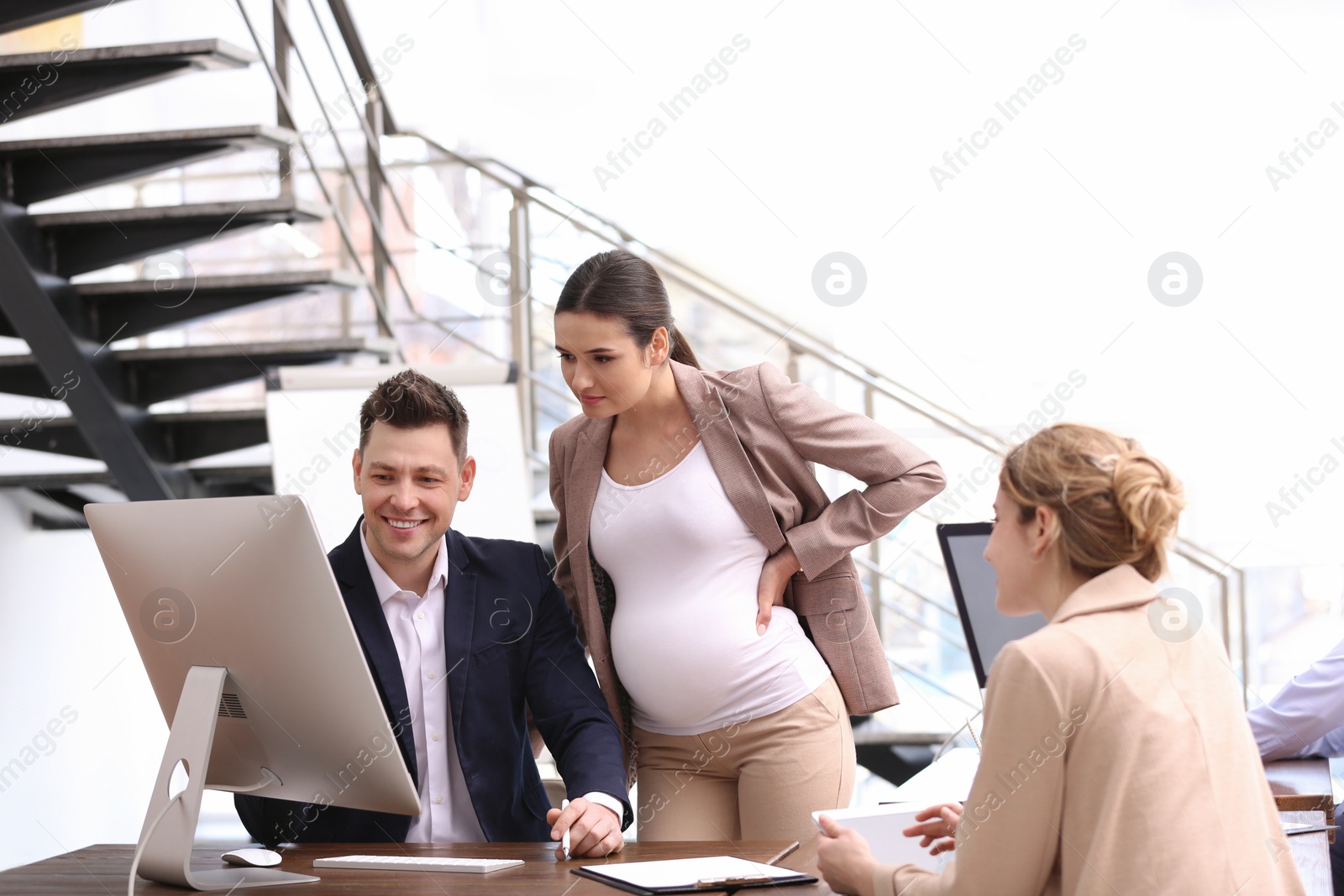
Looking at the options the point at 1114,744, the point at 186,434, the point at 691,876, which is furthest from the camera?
the point at 186,434

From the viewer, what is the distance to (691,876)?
1240mm

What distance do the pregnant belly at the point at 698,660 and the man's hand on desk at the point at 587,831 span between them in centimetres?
31

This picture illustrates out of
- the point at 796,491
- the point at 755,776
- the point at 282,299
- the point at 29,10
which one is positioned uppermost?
the point at 29,10

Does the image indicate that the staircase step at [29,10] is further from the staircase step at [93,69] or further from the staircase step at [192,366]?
the staircase step at [192,366]

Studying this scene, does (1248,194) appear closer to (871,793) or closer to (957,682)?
(957,682)

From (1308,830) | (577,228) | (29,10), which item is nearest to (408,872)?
(1308,830)

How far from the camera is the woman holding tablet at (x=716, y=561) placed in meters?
1.73

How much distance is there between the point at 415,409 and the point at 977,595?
1124mm

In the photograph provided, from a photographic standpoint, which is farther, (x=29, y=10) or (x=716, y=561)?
(x=29, y=10)

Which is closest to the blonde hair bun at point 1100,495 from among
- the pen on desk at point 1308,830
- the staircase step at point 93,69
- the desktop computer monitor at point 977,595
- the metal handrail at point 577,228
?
the pen on desk at point 1308,830

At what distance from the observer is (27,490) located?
144 inches

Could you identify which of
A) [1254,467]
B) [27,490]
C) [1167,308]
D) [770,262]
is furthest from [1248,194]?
[27,490]

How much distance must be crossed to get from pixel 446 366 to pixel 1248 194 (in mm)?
3266

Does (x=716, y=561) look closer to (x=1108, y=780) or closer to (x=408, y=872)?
(x=408, y=872)
